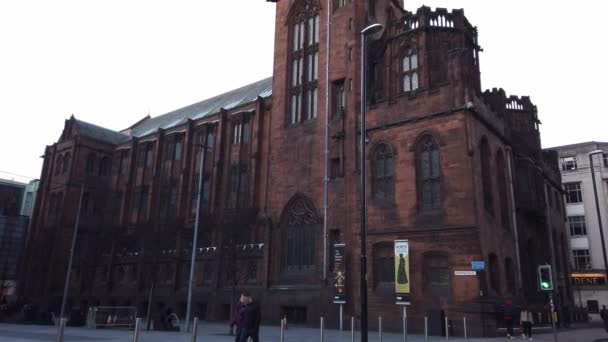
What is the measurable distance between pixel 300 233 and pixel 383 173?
733 cm

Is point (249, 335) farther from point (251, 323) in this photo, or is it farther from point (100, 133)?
point (100, 133)

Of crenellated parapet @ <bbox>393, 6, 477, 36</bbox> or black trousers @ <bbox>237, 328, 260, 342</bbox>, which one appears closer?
black trousers @ <bbox>237, 328, 260, 342</bbox>

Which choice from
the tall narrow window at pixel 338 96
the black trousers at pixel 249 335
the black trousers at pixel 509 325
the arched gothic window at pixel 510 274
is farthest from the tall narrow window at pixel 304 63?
the black trousers at pixel 249 335

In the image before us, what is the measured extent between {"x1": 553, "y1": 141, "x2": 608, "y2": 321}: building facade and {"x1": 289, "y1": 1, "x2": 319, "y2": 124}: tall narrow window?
3956 centimetres

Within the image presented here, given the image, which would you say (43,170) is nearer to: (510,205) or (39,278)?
(39,278)

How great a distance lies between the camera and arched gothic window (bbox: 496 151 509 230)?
29900 millimetres

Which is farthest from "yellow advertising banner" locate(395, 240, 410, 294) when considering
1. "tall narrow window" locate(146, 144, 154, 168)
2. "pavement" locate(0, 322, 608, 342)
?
"tall narrow window" locate(146, 144, 154, 168)

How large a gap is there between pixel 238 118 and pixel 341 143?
13402mm

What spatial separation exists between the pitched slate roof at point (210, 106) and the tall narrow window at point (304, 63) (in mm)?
4825

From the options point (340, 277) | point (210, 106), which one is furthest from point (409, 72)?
point (210, 106)

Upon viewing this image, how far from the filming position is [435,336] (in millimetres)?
22891

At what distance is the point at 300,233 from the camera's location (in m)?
32.2

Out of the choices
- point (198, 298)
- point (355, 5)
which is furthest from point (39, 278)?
point (355, 5)

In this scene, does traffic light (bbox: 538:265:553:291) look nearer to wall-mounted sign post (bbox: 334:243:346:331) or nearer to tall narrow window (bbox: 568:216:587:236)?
wall-mounted sign post (bbox: 334:243:346:331)
